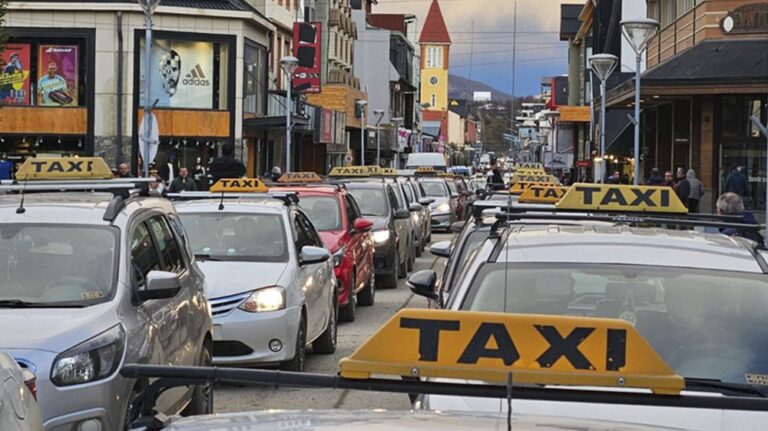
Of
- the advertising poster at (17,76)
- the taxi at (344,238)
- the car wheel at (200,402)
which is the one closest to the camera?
the car wheel at (200,402)

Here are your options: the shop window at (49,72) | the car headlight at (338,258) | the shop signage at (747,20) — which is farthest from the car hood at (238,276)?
the shop window at (49,72)

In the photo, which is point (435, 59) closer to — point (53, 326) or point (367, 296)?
point (367, 296)

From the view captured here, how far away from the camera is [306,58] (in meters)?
50.5

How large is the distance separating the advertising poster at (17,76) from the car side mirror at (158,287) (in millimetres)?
35918

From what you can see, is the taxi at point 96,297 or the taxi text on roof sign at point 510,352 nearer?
the taxi text on roof sign at point 510,352

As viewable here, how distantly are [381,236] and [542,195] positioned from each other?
5.30 metres

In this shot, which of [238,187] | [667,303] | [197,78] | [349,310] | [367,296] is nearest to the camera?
[667,303]

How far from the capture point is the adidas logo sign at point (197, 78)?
42.5 m

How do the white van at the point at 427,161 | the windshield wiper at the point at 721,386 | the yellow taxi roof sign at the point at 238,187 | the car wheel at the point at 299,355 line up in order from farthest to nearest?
1. the white van at the point at 427,161
2. the yellow taxi roof sign at the point at 238,187
3. the car wheel at the point at 299,355
4. the windshield wiper at the point at 721,386

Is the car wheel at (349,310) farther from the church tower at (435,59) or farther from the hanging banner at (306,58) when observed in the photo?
the church tower at (435,59)

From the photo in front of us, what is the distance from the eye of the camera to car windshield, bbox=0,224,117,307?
23.2 feet

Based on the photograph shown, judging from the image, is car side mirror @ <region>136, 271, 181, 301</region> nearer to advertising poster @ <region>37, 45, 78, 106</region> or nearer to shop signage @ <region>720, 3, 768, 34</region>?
shop signage @ <region>720, 3, 768, 34</region>

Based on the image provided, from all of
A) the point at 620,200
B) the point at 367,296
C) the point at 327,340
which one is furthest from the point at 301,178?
the point at 620,200

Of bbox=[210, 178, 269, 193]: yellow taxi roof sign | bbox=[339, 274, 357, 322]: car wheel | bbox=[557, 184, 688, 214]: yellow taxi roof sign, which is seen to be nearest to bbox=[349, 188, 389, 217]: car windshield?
bbox=[339, 274, 357, 322]: car wheel
